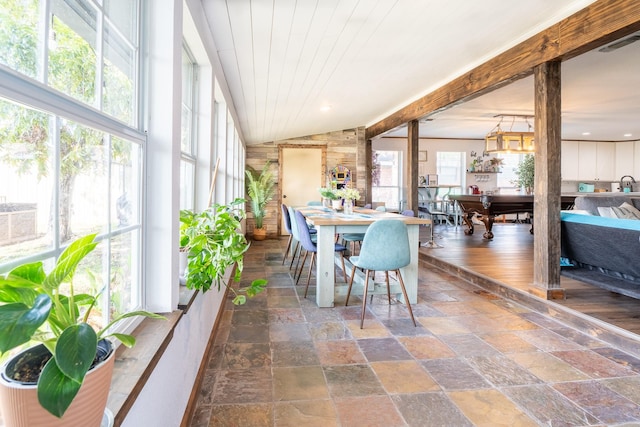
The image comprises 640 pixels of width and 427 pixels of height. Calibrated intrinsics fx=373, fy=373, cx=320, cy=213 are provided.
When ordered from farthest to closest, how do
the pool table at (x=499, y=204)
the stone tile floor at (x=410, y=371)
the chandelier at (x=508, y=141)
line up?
the pool table at (x=499, y=204), the chandelier at (x=508, y=141), the stone tile floor at (x=410, y=371)

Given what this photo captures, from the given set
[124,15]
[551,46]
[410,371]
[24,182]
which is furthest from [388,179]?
[24,182]

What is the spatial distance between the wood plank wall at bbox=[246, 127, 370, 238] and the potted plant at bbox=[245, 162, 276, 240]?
0.46 ft

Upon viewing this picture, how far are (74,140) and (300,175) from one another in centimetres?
751

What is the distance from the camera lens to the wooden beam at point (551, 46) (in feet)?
8.11

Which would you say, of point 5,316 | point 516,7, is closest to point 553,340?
point 516,7

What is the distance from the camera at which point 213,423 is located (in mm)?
1657

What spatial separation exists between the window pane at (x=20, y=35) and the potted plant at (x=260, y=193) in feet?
22.2

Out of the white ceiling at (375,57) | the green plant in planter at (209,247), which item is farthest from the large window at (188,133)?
the green plant in planter at (209,247)

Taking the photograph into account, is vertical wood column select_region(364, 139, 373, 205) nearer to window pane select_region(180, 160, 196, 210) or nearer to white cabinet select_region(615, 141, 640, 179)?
window pane select_region(180, 160, 196, 210)

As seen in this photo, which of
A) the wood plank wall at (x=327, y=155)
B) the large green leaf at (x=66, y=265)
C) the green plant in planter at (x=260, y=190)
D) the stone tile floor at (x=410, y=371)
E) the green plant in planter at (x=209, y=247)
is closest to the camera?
the large green leaf at (x=66, y=265)

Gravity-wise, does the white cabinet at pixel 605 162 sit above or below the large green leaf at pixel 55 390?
above

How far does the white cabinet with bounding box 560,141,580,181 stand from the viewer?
1052 cm

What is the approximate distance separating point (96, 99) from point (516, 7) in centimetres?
310

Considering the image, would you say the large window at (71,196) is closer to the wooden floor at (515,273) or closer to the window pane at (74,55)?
the window pane at (74,55)
